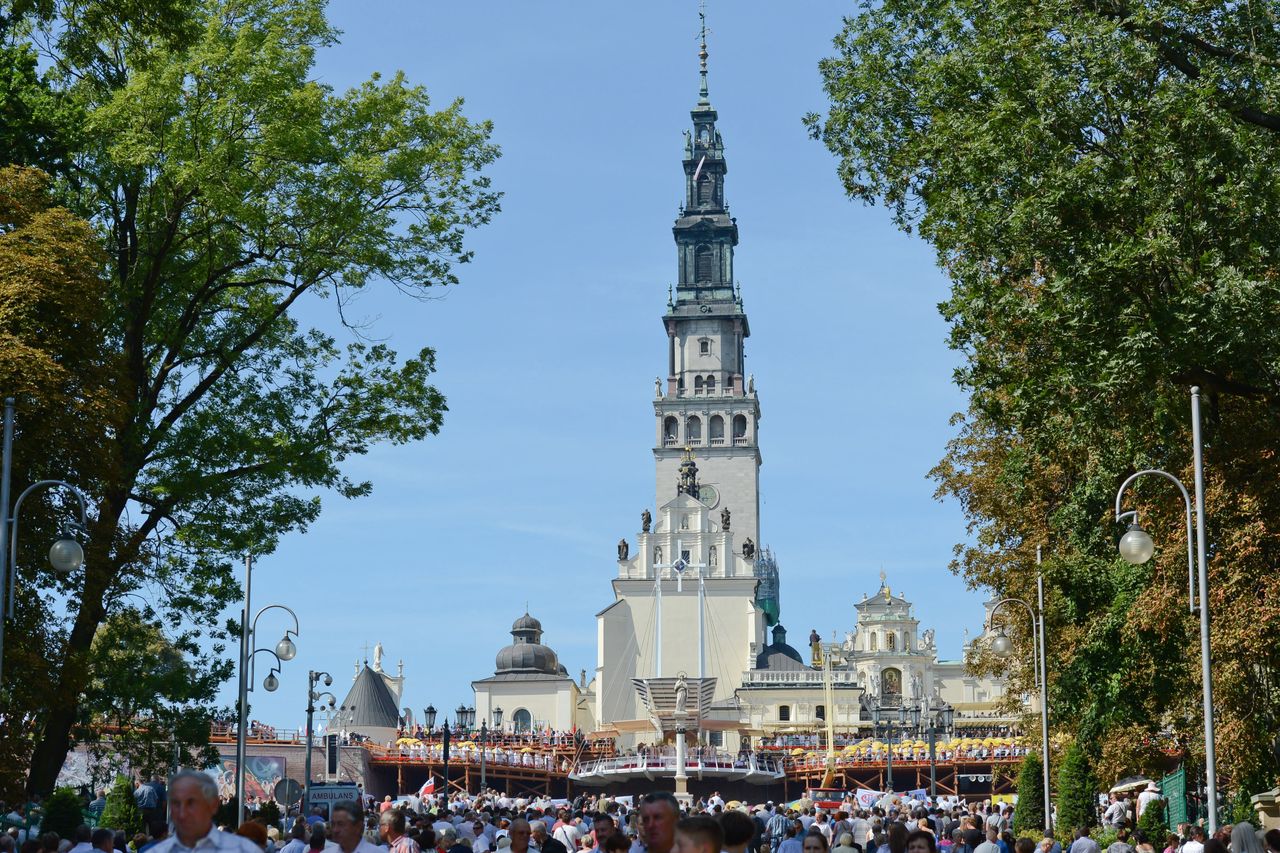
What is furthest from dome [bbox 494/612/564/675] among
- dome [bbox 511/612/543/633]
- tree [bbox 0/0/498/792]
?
tree [bbox 0/0/498/792]

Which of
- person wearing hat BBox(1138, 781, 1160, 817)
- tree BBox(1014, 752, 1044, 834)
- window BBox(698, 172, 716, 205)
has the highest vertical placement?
window BBox(698, 172, 716, 205)

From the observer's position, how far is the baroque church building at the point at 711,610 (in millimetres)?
125025

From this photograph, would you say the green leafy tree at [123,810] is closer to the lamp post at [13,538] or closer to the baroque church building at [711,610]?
the lamp post at [13,538]

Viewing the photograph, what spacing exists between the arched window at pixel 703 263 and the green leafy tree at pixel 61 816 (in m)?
123

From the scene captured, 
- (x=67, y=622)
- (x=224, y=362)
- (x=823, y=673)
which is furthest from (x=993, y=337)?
(x=823, y=673)

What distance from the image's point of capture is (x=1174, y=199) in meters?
21.4

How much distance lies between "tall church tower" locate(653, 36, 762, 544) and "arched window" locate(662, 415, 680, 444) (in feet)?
0.28

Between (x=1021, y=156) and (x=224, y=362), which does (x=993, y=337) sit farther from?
(x=224, y=362)

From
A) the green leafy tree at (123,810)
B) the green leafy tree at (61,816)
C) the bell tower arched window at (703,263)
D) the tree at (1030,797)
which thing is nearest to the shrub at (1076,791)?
the tree at (1030,797)

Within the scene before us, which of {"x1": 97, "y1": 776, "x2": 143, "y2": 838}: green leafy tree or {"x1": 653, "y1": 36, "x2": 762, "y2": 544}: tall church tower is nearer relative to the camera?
{"x1": 97, "y1": 776, "x2": 143, "y2": 838}: green leafy tree

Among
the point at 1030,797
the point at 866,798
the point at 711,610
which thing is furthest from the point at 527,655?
the point at 1030,797

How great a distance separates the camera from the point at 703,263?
150m

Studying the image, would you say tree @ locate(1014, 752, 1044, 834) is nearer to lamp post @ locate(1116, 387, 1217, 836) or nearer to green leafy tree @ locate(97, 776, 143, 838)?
lamp post @ locate(1116, 387, 1217, 836)

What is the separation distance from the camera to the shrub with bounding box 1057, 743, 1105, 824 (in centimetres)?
3472
